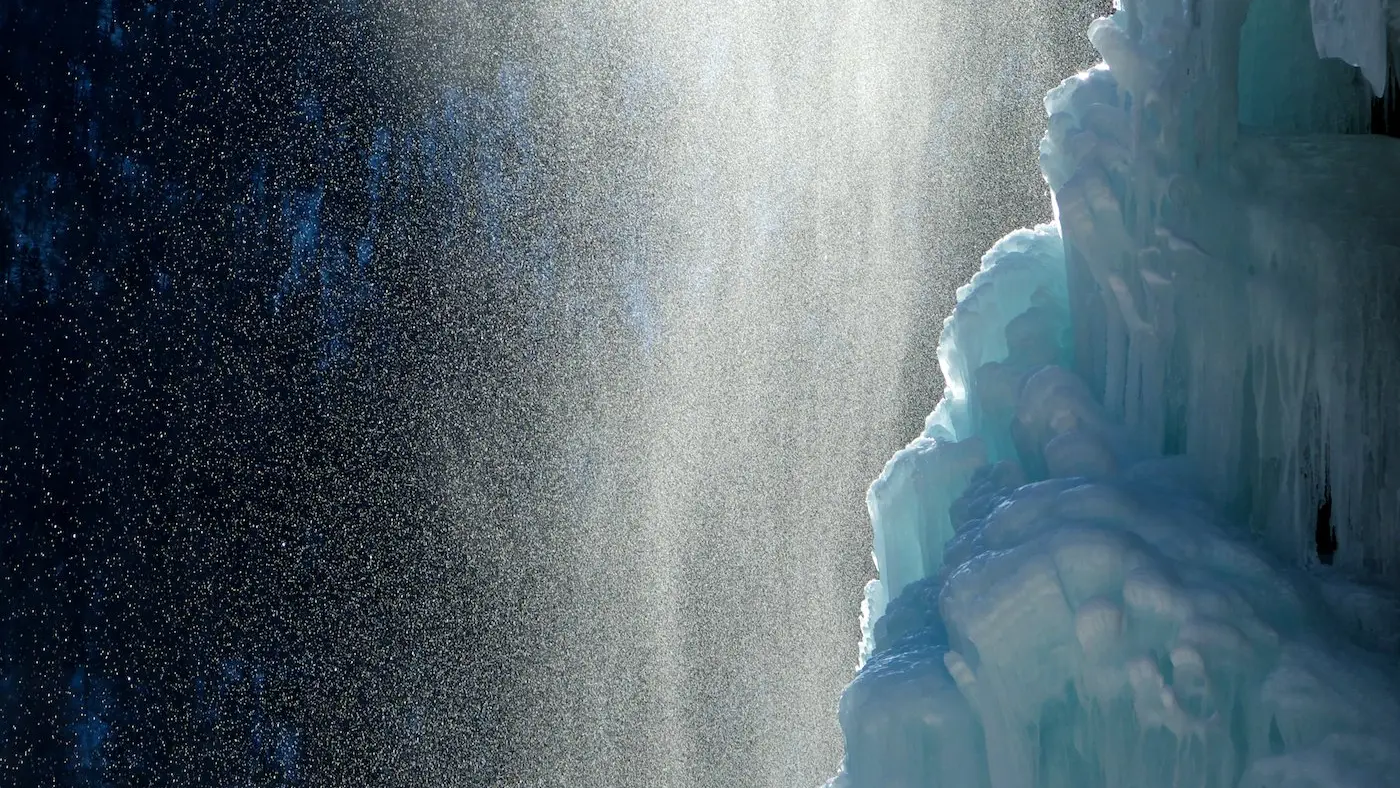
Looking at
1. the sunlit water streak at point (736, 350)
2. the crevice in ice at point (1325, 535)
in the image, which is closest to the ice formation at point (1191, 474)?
the crevice in ice at point (1325, 535)

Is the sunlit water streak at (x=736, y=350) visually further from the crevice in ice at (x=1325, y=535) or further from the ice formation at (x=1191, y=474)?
the crevice in ice at (x=1325, y=535)

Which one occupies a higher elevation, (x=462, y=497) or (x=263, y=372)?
(x=263, y=372)

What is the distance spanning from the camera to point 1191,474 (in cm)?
714

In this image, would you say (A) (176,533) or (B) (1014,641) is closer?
(B) (1014,641)

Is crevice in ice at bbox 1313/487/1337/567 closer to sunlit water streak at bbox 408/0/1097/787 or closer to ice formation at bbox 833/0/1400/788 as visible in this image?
ice formation at bbox 833/0/1400/788

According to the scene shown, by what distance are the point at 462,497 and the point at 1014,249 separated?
35.4m

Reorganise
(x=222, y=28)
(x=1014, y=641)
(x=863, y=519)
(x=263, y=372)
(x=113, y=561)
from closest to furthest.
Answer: (x=1014, y=641) → (x=863, y=519) → (x=113, y=561) → (x=263, y=372) → (x=222, y=28)

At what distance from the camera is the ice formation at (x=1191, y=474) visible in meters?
6.18

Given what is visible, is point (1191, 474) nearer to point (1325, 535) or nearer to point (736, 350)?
point (1325, 535)

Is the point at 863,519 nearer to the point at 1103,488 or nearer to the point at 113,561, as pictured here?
the point at 113,561

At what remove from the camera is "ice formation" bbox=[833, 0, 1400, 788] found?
20.3 ft

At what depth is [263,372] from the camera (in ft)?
150

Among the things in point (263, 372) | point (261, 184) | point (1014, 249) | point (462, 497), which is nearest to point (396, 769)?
point (462, 497)

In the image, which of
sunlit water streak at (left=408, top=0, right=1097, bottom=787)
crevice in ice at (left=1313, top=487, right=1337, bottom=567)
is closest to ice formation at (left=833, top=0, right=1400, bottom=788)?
crevice in ice at (left=1313, top=487, right=1337, bottom=567)
